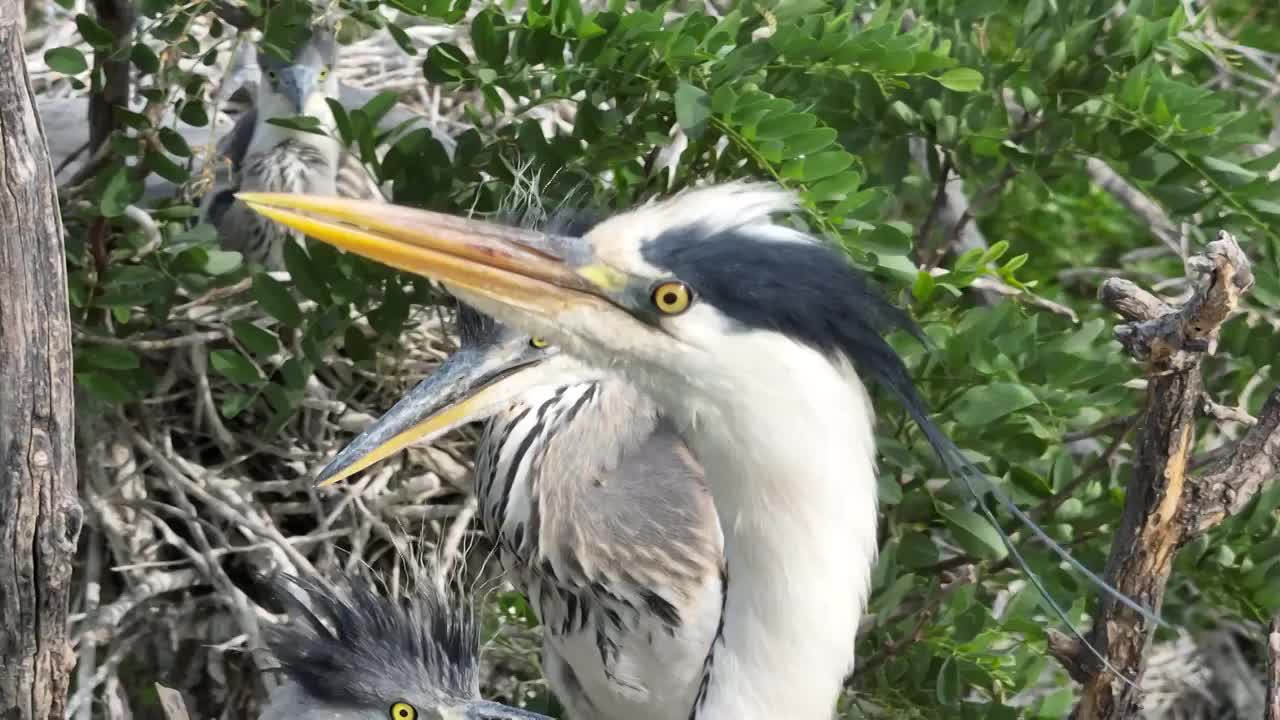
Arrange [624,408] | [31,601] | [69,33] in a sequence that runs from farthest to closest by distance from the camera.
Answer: [69,33] → [624,408] → [31,601]

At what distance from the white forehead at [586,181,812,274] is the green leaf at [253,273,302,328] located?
105 centimetres

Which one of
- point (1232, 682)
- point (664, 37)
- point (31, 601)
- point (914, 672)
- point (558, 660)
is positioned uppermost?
point (664, 37)

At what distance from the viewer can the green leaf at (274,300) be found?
100 inches

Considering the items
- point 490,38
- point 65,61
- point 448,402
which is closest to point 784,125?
point 490,38

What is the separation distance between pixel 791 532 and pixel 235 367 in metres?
1.37

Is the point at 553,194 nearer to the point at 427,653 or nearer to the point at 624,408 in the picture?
the point at 624,408

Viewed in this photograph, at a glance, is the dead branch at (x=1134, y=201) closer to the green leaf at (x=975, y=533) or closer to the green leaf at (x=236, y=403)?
the green leaf at (x=975, y=533)

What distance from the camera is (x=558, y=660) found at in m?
2.56

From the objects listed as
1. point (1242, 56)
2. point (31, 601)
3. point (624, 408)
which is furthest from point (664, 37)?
point (1242, 56)

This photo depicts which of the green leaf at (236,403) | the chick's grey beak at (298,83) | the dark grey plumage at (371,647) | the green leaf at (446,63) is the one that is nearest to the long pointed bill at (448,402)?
the dark grey plumage at (371,647)

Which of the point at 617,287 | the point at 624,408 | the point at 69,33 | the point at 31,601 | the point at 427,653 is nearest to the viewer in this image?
the point at 617,287

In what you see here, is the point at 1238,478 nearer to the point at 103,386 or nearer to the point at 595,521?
the point at 595,521

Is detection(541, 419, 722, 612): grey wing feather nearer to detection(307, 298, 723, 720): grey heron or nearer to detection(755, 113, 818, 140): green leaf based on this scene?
detection(307, 298, 723, 720): grey heron

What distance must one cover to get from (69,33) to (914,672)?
233 cm
